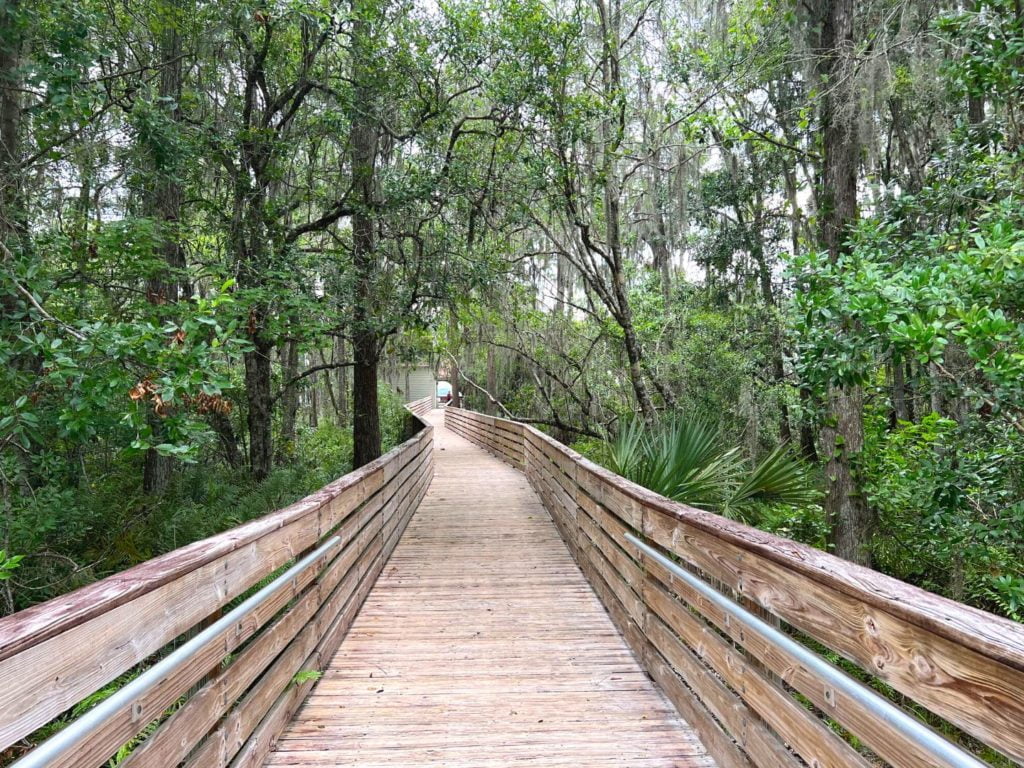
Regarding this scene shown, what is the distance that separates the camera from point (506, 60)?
28.1ft

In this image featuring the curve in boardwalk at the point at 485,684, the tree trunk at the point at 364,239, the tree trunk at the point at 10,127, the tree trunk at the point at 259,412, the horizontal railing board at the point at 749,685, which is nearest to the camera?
the horizontal railing board at the point at 749,685

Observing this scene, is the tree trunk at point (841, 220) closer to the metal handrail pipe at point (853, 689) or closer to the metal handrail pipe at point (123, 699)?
the metal handrail pipe at point (853, 689)

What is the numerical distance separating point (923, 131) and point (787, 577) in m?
12.6

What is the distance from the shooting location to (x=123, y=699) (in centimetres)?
153

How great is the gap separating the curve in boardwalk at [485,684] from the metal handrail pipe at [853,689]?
2.33ft

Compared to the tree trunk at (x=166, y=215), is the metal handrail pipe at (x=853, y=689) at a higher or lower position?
lower

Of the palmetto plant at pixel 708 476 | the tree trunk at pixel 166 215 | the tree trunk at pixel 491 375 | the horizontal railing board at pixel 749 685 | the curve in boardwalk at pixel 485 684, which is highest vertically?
the tree trunk at pixel 166 215

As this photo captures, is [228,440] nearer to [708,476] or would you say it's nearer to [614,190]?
[614,190]

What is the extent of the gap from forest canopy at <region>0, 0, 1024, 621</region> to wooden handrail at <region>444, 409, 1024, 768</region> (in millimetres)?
1664

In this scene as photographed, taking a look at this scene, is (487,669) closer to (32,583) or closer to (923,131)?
(32,583)

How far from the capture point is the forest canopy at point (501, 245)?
4160 millimetres

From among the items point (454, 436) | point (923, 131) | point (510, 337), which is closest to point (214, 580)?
point (923, 131)

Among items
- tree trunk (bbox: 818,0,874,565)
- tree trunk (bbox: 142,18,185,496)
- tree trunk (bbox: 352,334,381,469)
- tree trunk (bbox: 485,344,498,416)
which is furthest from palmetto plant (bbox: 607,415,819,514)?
tree trunk (bbox: 485,344,498,416)

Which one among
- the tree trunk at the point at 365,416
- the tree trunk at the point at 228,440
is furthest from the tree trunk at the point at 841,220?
the tree trunk at the point at 228,440
